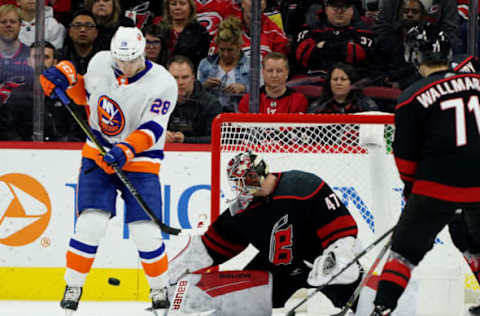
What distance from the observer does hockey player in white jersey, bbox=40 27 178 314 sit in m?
3.43

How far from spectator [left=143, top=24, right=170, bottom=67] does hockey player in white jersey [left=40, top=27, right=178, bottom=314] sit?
2.94 feet

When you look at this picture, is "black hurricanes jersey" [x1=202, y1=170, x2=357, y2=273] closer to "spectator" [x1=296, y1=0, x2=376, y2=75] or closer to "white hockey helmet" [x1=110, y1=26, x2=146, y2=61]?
"white hockey helmet" [x1=110, y1=26, x2=146, y2=61]

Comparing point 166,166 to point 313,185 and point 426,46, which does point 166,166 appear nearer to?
point 313,185

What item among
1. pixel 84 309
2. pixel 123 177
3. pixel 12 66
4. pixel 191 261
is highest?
pixel 12 66

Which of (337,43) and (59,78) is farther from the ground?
(337,43)

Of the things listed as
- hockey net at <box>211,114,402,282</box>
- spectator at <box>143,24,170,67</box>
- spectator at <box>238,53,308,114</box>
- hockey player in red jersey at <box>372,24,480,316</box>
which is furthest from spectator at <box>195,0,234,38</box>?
hockey player in red jersey at <box>372,24,480,316</box>

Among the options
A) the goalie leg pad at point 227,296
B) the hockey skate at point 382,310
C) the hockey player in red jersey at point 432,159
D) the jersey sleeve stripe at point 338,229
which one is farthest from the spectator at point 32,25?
the hockey skate at point 382,310

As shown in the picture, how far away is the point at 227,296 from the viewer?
357cm

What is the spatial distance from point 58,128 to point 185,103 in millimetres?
690

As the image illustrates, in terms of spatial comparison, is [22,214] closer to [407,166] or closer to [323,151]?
[323,151]

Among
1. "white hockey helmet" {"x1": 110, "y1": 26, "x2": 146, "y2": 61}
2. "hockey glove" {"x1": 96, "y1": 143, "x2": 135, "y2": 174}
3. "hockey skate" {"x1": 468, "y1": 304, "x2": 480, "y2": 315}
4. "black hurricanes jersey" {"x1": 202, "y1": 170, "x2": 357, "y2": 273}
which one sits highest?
"white hockey helmet" {"x1": 110, "y1": 26, "x2": 146, "y2": 61}

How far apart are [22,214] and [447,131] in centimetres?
246

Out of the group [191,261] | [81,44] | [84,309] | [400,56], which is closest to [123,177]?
[191,261]

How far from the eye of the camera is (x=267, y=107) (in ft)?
14.5
